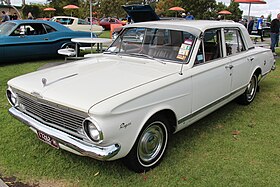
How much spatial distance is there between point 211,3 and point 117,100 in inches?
1652

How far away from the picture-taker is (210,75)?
3.92 metres

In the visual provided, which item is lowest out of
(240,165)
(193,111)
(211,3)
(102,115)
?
(240,165)

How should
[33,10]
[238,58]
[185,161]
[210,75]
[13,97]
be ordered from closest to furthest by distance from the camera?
[185,161]
[13,97]
[210,75]
[238,58]
[33,10]

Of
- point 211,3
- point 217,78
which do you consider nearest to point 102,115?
point 217,78

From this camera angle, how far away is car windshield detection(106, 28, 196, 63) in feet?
12.6

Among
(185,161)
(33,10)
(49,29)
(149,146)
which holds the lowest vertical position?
(185,161)

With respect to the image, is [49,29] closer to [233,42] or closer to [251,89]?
[233,42]

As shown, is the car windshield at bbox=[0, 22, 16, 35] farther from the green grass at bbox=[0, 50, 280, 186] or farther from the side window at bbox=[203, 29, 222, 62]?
the side window at bbox=[203, 29, 222, 62]

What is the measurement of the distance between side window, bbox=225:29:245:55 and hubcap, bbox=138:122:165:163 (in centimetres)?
208

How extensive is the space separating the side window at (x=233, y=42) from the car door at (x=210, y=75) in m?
0.25

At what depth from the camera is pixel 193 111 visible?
3686mm

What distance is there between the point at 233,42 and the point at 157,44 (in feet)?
5.34

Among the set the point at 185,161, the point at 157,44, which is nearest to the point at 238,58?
the point at 157,44

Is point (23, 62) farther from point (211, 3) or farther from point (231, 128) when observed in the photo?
point (211, 3)
